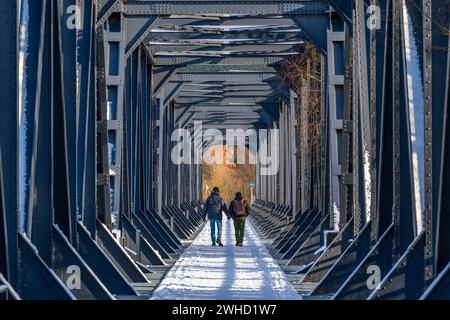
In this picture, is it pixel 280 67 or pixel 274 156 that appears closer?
pixel 280 67

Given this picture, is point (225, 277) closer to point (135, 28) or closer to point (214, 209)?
point (135, 28)

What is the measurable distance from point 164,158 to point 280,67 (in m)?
7.98

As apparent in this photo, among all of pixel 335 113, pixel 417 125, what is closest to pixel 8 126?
pixel 417 125

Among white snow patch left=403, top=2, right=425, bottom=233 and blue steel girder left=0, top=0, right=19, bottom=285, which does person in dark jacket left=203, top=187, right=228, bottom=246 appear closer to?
white snow patch left=403, top=2, right=425, bottom=233

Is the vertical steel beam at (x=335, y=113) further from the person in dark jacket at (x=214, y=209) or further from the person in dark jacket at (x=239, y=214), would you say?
the person in dark jacket at (x=214, y=209)

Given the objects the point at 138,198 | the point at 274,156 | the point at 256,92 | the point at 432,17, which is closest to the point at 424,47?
the point at 432,17

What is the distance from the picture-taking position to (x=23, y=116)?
1341 centimetres

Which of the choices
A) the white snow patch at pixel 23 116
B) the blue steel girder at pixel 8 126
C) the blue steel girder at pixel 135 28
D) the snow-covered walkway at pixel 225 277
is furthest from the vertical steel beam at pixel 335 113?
the blue steel girder at pixel 8 126

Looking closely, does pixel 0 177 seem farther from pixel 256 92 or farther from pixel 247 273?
pixel 256 92

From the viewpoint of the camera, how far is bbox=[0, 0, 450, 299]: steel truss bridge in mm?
11930

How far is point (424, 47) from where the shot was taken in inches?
466

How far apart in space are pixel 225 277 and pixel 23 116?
7.84m

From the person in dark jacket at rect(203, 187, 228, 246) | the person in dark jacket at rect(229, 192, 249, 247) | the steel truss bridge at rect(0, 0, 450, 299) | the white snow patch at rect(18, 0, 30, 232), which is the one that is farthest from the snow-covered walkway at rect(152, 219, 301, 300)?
the white snow patch at rect(18, 0, 30, 232)

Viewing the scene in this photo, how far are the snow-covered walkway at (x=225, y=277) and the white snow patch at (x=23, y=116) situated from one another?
3.47m
